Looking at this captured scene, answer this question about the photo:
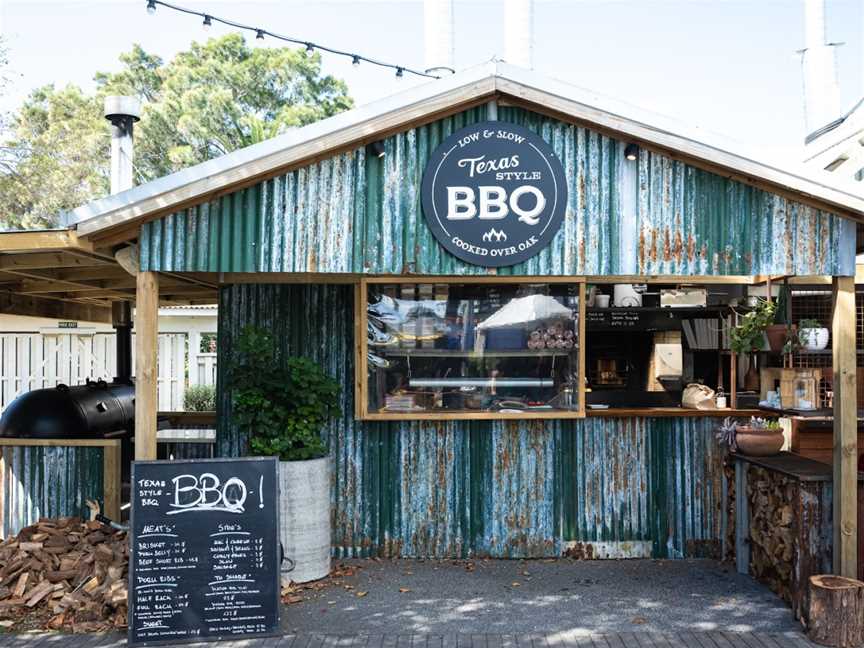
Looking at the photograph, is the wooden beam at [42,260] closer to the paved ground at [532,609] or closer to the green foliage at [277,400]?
the green foliage at [277,400]

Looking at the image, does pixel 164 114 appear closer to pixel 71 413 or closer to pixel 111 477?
pixel 71 413

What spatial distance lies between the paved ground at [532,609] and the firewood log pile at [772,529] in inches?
4.9

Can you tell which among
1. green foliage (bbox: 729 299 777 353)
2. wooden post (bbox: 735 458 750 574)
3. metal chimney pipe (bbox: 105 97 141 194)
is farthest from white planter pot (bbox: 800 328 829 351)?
metal chimney pipe (bbox: 105 97 141 194)

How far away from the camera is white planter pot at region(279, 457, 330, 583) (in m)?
5.61

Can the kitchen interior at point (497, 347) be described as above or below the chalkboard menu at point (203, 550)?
above

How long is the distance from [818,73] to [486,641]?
1340cm

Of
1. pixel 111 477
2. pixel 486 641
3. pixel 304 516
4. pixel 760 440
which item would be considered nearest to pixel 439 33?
pixel 760 440

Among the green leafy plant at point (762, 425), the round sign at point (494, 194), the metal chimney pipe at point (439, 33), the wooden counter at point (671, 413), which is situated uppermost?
the metal chimney pipe at point (439, 33)

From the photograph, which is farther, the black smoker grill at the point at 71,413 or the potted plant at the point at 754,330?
the black smoker grill at the point at 71,413

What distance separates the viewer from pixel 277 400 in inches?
227

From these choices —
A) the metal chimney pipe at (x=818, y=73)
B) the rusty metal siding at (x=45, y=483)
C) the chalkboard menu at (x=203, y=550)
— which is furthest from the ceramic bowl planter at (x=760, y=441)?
the metal chimney pipe at (x=818, y=73)

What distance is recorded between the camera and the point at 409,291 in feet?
20.4

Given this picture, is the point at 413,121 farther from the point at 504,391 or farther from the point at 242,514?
the point at 242,514

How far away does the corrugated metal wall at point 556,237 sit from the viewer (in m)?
5.20
